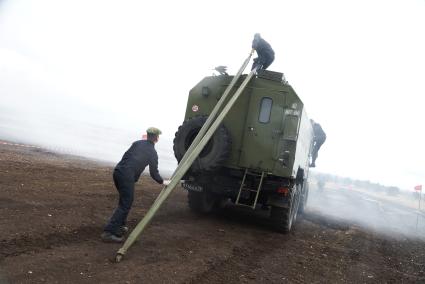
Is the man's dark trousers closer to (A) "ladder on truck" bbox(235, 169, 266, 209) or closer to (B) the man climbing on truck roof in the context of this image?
(A) "ladder on truck" bbox(235, 169, 266, 209)

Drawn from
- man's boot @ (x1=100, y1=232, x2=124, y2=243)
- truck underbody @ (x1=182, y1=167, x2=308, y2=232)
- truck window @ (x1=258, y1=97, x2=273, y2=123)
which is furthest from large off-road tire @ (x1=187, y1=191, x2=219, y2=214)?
man's boot @ (x1=100, y1=232, x2=124, y2=243)

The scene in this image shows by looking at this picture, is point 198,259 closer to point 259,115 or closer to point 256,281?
point 256,281

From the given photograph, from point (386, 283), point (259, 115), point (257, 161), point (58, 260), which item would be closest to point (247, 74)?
point (259, 115)

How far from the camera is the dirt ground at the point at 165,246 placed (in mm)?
4656

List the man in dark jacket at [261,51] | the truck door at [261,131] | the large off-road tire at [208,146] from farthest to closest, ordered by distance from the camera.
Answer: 1. the man in dark jacket at [261,51]
2. the truck door at [261,131]
3. the large off-road tire at [208,146]

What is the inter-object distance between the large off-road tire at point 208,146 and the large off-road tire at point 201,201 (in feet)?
3.74

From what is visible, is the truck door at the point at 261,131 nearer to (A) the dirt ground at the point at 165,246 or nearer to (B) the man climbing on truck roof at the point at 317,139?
(A) the dirt ground at the point at 165,246

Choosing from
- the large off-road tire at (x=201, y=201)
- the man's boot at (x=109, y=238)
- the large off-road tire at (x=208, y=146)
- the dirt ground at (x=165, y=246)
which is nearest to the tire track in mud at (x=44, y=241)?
the dirt ground at (x=165, y=246)

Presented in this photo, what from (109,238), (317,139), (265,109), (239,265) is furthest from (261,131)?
(317,139)

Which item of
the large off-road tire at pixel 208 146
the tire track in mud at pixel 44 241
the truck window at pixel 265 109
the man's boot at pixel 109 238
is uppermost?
the truck window at pixel 265 109

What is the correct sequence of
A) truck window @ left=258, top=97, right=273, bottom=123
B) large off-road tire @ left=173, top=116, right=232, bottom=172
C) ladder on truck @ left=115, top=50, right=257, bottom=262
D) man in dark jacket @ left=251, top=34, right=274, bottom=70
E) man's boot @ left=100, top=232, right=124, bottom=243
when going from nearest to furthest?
ladder on truck @ left=115, top=50, right=257, bottom=262 < man's boot @ left=100, top=232, right=124, bottom=243 < large off-road tire @ left=173, top=116, right=232, bottom=172 < truck window @ left=258, top=97, right=273, bottom=123 < man in dark jacket @ left=251, top=34, right=274, bottom=70

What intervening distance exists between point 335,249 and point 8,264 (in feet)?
20.4

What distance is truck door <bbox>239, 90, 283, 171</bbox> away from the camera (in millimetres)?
8656

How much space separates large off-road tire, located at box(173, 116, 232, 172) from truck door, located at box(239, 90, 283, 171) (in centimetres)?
47
